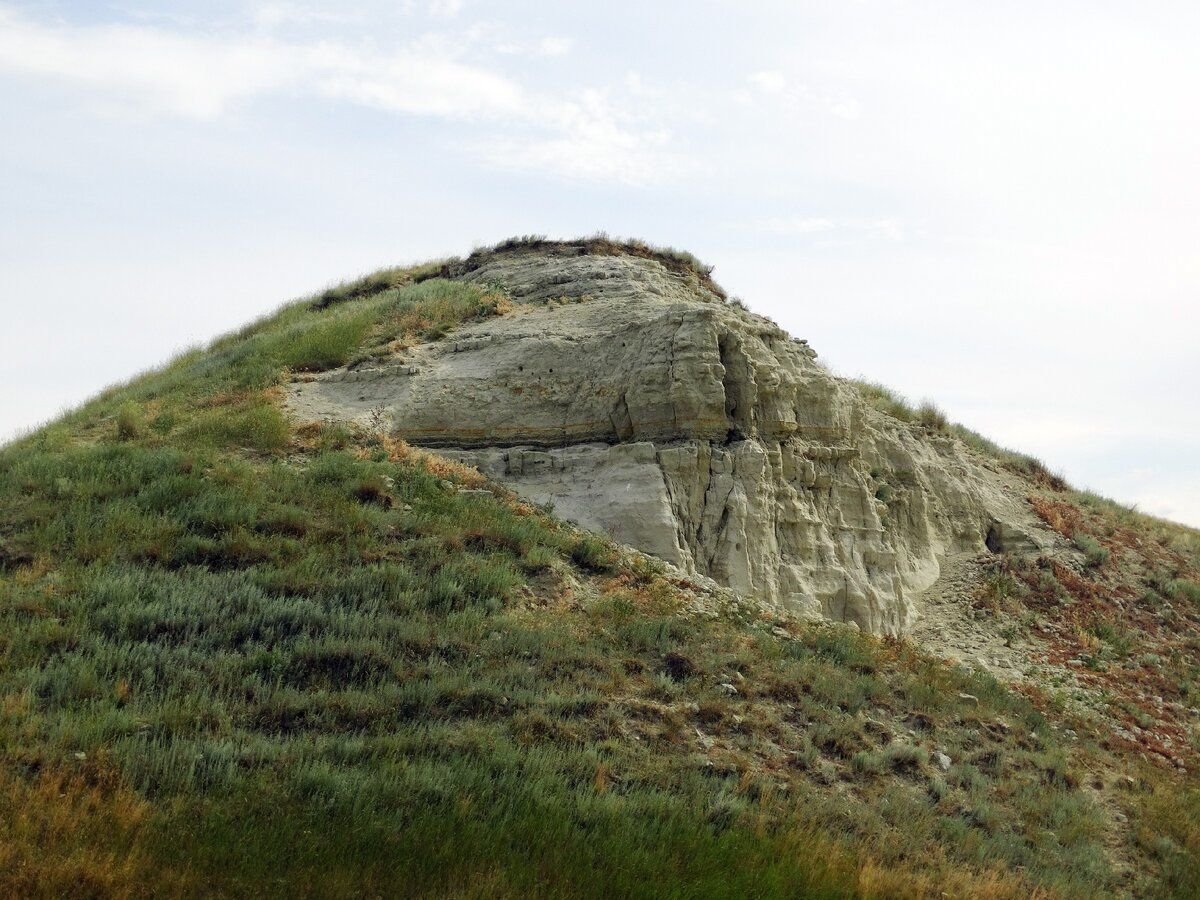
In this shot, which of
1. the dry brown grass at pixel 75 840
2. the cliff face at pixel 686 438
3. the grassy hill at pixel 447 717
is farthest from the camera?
the cliff face at pixel 686 438

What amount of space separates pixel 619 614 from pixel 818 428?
25.8ft

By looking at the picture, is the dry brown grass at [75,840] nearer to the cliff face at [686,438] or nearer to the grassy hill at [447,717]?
the grassy hill at [447,717]

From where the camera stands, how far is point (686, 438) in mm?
17422

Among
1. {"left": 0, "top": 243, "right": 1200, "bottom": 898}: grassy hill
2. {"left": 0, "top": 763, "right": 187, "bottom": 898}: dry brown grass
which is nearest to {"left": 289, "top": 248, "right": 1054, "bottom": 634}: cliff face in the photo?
{"left": 0, "top": 243, "right": 1200, "bottom": 898}: grassy hill

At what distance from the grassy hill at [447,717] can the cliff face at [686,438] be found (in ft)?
5.13

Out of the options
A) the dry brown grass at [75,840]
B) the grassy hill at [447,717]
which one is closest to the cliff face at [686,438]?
the grassy hill at [447,717]

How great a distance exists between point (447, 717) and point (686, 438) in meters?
8.82

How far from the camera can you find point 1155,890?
1022 cm

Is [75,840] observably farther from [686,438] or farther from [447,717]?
[686,438]

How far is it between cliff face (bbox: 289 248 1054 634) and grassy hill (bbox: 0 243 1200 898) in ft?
5.13

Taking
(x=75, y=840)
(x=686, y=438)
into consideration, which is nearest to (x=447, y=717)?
(x=75, y=840)

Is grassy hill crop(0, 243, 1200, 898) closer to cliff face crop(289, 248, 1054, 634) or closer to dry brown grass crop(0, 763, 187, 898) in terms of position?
dry brown grass crop(0, 763, 187, 898)

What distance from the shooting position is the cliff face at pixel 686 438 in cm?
1686

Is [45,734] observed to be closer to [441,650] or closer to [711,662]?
[441,650]
